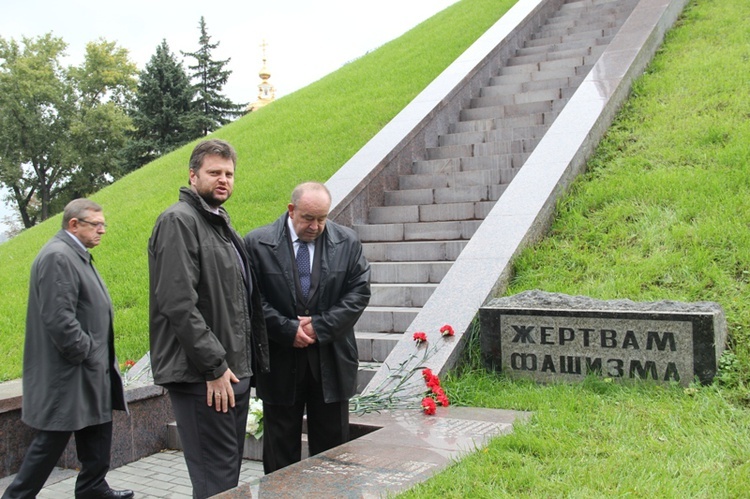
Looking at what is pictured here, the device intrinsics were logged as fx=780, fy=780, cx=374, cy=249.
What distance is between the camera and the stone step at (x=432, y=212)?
827 centimetres

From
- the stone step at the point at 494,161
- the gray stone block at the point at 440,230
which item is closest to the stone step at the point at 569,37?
the stone step at the point at 494,161

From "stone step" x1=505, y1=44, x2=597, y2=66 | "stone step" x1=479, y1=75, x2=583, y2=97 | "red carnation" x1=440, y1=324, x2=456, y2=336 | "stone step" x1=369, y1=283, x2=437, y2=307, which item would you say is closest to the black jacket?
"red carnation" x1=440, y1=324, x2=456, y2=336

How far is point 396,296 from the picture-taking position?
711 cm

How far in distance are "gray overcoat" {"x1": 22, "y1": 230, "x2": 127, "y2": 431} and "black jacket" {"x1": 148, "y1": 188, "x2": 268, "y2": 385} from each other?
3.11 feet

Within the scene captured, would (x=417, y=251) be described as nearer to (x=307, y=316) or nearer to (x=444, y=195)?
(x=444, y=195)

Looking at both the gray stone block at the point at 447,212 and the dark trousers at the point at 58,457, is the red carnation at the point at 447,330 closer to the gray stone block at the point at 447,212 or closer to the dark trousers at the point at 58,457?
the dark trousers at the point at 58,457

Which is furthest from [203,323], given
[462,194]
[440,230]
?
[462,194]

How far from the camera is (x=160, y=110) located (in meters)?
34.4

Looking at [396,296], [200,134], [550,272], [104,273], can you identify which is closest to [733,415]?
[550,272]

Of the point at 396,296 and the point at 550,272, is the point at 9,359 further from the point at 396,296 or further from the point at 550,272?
the point at 550,272

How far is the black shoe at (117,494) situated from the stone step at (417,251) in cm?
393

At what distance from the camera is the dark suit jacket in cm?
397

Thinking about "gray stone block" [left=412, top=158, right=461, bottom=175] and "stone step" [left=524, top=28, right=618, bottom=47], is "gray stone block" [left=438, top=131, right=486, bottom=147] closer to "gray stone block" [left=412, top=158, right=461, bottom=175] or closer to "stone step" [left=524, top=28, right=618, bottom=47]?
"gray stone block" [left=412, top=158, right=461, bottom=175]

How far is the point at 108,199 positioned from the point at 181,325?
38.2 ft
